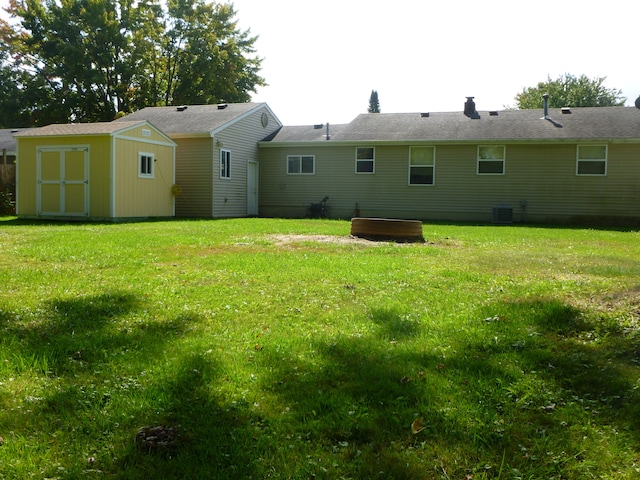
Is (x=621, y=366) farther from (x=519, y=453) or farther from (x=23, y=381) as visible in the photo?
(x=23, y=381)

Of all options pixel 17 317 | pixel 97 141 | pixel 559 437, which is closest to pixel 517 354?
pixel 559 437

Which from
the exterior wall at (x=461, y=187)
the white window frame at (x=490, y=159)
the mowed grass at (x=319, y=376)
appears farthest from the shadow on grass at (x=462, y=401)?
the white window frame at (x=490, y=159)

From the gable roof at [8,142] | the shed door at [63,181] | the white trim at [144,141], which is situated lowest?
the shed door at [63,181]

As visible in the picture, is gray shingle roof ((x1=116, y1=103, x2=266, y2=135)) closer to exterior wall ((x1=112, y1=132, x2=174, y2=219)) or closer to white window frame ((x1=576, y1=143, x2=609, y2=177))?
exterior wall ((x1=112, y1=132, x2=174, y2=219))

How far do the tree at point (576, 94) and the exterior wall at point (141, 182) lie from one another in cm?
3644

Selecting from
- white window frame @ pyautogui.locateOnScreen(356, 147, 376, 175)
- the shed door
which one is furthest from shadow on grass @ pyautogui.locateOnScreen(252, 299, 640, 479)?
white window frame @ pyautogui.locateOnScreen(356, 147, 376, 175)

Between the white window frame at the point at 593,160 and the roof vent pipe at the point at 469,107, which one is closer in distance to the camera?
the white window frame at the point at 593,160

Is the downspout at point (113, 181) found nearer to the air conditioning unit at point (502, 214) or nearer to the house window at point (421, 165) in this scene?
the house window at point (421, 165)

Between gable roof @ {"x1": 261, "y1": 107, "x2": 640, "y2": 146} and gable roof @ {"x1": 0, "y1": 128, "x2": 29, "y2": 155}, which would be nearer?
gable roof @ {"x1": 261, "y1": 107, "x2": 640, "y2": 146}

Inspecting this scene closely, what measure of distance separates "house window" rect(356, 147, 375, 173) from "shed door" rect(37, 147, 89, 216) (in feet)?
33.1

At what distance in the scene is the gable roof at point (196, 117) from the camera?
19703mm

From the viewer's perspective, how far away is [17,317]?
163 inches

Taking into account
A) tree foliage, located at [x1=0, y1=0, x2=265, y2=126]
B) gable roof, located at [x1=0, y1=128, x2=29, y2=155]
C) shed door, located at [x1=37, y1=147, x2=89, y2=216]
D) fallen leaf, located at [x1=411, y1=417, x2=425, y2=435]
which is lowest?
fallen leaf, located at [x1=411, y1=417, x2=425, y2=435]

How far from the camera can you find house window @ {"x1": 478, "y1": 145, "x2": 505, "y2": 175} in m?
19.4
